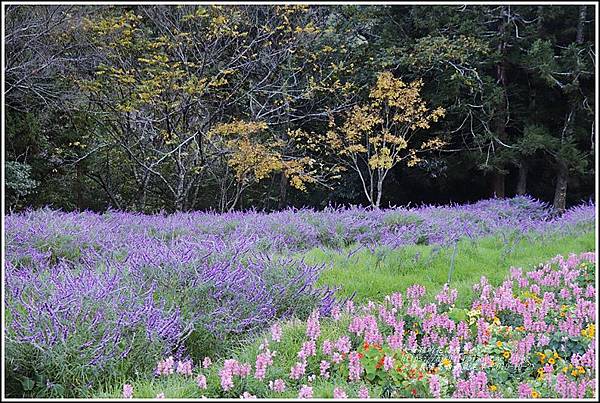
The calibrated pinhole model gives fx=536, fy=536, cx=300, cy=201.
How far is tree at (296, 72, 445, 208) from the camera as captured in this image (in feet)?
36.1

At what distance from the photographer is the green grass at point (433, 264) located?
13.4 ft

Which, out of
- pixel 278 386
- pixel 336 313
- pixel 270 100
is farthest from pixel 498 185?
pixel 278 386

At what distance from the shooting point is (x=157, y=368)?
2395 millimetres

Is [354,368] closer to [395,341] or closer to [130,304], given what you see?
[395,341]

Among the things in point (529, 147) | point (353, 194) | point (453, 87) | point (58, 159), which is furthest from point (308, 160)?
point (58, 159)

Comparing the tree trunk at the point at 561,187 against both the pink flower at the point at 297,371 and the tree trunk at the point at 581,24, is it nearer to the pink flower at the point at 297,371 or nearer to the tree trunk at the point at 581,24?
the tree trunk at the point at 581,24

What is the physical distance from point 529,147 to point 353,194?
401cm

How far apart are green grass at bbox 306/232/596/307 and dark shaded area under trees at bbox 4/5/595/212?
436 cm

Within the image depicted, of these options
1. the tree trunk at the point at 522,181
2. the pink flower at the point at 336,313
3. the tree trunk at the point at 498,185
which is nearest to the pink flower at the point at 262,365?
the pink flower at the point at 336,313

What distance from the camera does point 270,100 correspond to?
1127 centimetres

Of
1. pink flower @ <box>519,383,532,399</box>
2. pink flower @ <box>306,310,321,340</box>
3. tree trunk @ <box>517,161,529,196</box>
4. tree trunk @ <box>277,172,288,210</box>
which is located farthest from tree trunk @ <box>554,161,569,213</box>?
pink flower @ <box>519,383,532,399</box>

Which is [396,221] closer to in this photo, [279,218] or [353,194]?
[279,218]

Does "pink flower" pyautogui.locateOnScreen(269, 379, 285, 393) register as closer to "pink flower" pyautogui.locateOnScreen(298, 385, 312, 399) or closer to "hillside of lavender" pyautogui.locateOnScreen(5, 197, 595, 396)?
"pink flower" pyautogui.locateOnScreen(298, 385, 312, 399)

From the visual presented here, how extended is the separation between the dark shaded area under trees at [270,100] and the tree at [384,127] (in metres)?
0.30
